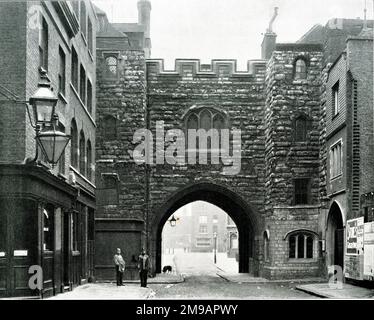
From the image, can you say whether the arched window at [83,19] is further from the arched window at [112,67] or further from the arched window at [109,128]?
the arched window at [109,128]

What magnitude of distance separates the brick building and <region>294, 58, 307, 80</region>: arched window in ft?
31.3

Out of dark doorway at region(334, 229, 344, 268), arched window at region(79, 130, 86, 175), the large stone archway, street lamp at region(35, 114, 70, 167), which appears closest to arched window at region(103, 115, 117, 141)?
the large stone archway

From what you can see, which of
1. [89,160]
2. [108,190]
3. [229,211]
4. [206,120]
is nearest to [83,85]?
[89,160]

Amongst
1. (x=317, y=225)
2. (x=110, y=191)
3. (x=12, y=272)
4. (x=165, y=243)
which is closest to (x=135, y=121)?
(x=110, y=191)

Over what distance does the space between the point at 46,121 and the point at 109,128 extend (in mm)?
18129

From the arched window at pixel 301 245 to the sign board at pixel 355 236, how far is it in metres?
6.06

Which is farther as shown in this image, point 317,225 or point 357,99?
point 317,225

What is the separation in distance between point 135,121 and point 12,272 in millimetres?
15926

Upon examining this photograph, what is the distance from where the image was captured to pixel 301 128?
27.4 m

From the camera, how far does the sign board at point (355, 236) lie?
19.0 m

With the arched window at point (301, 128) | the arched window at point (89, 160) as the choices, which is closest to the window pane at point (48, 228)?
the arched window at point (89, 160)

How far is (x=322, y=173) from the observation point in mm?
26562

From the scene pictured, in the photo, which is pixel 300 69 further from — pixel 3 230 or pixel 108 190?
pixel 3 230
